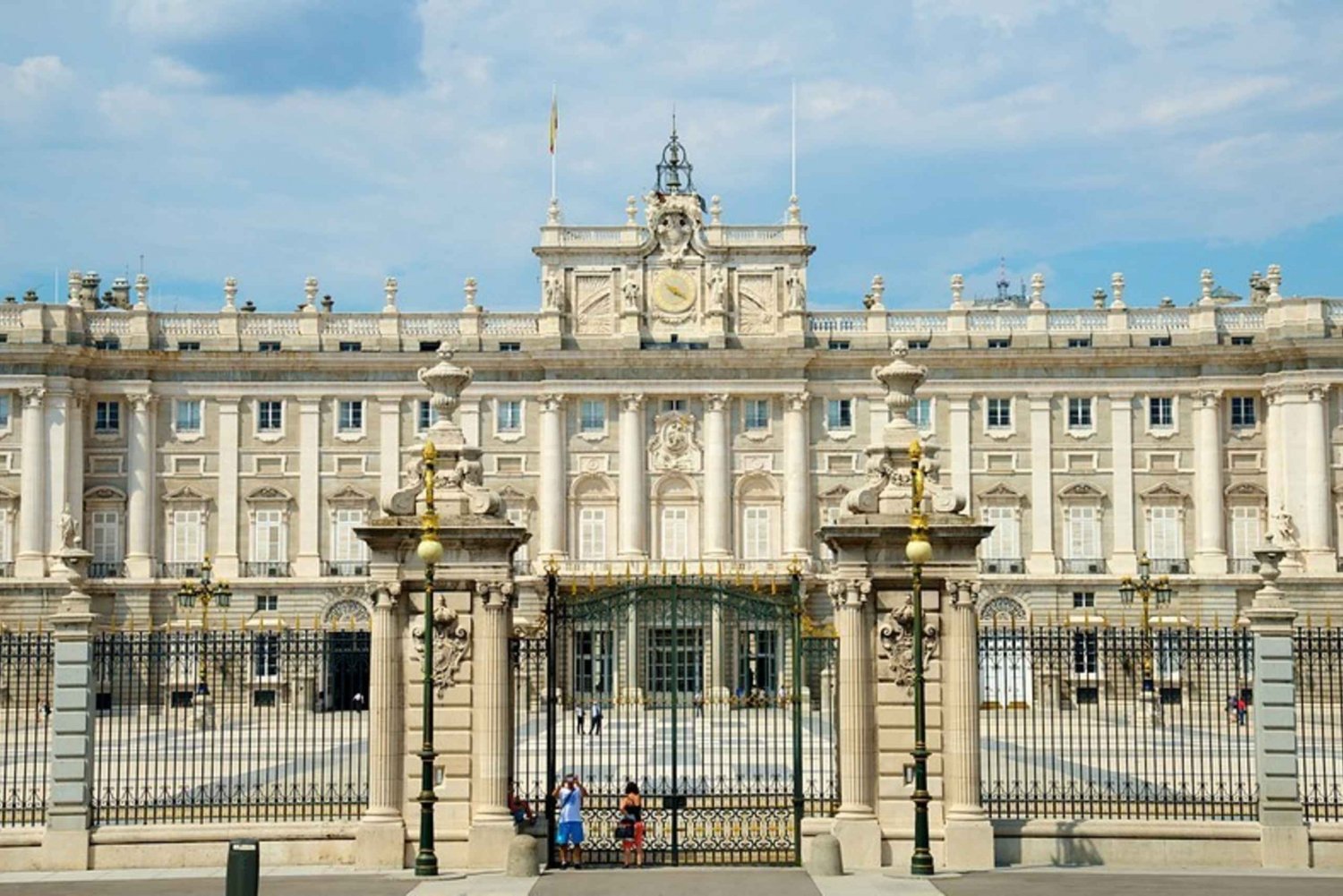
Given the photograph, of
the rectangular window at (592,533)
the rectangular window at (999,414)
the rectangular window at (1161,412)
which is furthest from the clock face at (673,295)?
the rectangular window at (1161,412)

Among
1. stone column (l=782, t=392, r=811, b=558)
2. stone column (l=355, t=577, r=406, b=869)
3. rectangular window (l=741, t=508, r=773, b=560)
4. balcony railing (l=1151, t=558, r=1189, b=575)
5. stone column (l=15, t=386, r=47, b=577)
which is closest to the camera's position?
stone column (l=355, t=577, r=406, b=869)

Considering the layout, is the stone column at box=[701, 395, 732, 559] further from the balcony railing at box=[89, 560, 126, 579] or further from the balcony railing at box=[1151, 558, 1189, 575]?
the balcony railing at box=[89, 560, 126, 579]

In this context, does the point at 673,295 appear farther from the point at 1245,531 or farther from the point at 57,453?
the point at 57,453

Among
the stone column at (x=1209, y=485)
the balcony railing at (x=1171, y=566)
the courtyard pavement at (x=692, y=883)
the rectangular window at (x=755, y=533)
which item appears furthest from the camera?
the rectangular window at (x=755, y=533)

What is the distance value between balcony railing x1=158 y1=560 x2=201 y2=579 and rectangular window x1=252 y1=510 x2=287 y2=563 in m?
2.34

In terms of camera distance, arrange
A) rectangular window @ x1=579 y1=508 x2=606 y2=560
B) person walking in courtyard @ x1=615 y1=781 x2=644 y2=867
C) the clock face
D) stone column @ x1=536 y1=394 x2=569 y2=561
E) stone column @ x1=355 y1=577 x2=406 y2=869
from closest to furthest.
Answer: stone column @ x1=355 y1=577 x2=406 y2=869 → person walking in courtyard @ x1=615 y1=781 x2=644 y2=867 → stone column @ x1=536 y1=394 x2=569 y2=561 → rectangular window @ x1=579 y1=508 x2=606 y2=560 → the clock face

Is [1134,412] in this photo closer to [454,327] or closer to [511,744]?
[454,327]

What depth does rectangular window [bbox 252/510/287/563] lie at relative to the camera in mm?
74125

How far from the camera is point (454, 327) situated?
247 feet

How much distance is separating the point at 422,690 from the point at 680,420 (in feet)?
165

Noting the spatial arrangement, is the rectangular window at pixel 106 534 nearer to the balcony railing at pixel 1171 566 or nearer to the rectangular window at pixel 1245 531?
the balcony railing at pixel 1171 566

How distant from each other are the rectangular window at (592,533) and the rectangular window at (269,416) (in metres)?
12.8

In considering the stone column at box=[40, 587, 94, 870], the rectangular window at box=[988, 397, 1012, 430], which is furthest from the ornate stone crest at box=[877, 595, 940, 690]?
the rectangular window at box=[988, 397, 1012, 430]

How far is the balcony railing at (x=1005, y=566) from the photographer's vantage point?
7375 cm
